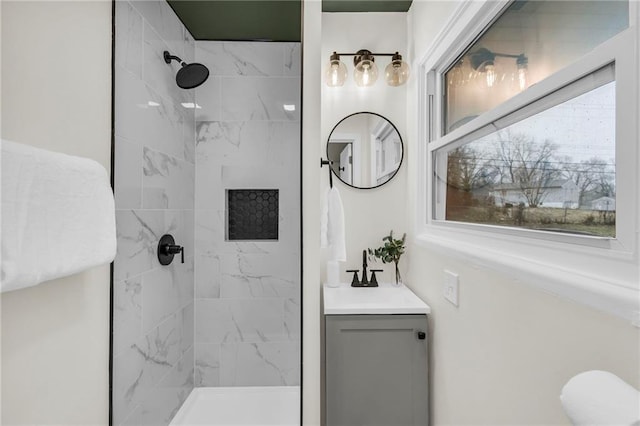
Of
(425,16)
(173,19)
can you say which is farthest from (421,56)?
(173,19)

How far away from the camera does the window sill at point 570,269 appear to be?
61cm

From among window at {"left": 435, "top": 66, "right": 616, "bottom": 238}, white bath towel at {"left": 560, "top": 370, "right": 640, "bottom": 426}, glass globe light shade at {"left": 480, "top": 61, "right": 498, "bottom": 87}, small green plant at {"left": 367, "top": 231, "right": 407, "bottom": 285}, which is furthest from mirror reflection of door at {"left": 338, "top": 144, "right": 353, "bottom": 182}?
white bath towel at {"left": 560, "top": 370, "right": 640, "bottom": 426}

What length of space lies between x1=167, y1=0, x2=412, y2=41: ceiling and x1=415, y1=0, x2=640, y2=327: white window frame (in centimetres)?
79

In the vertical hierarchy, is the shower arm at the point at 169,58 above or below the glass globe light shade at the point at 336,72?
below

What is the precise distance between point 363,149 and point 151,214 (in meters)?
1.21

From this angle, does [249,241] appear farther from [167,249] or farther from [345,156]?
[345,156]

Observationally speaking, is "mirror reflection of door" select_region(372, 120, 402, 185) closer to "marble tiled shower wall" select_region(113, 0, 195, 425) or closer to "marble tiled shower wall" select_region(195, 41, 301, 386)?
"marble tiled shower wall" select_region(195, 41, 301, 386)

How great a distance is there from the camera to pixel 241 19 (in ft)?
5.60

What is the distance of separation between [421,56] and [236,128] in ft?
3.50

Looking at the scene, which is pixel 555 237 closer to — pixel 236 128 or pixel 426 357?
pixel 426 357

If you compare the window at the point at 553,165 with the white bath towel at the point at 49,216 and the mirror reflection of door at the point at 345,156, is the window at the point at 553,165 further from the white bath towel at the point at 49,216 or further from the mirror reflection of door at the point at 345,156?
the white bath towel at the point at 49,216

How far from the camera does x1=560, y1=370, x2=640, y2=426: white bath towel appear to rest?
0.46m

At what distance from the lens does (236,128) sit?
1.91 metres

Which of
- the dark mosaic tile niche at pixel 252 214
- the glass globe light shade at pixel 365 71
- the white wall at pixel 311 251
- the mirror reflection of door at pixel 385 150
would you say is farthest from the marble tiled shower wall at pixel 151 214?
the mirror reflection of door at pixel 385 150
